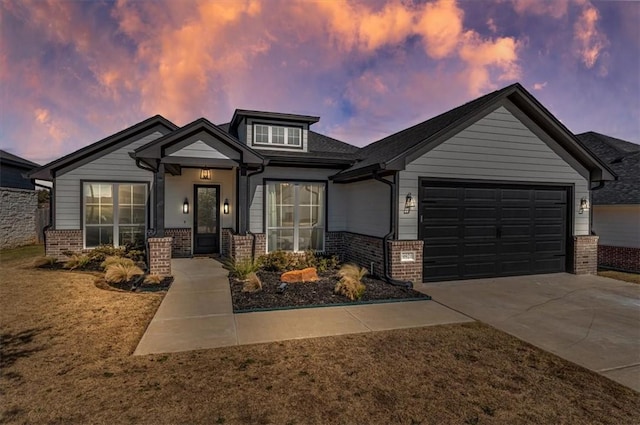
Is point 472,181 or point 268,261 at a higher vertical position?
point 472,181

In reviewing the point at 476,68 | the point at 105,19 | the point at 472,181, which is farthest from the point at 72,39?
the point at 476,68

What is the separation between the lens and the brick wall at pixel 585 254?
9781 millimetres

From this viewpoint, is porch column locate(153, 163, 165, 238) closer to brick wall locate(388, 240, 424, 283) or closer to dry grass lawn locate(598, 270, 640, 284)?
brick wall locate(388, 240, 424, 283)

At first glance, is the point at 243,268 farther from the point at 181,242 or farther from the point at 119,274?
the point at 181,242

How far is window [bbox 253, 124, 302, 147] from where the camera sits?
12.0m

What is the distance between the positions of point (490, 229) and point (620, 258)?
5.93 m

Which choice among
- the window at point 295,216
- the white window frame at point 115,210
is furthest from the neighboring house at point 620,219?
the white window frame at point 115,210

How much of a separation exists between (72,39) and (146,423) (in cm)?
1057

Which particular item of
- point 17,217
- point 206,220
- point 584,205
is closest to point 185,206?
point 206,220

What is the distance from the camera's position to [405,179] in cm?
827

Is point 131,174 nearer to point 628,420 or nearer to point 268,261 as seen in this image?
point 268,261

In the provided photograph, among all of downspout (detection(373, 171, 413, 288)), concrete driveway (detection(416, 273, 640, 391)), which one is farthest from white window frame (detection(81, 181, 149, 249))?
concrete driveway (detection(416, 273, 640, 391))

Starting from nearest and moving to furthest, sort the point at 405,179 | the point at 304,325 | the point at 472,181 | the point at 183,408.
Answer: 1. the point at 183,408
2. the point at 304,325
3. the point at 405,179
4. the point at 472,181

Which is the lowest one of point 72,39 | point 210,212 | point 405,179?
point 210,212
